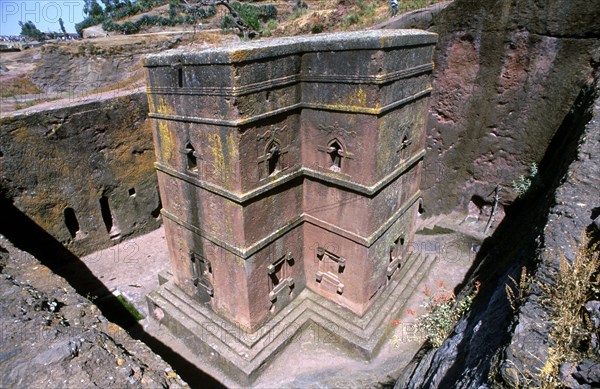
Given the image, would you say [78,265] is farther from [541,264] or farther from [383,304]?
[541,264]

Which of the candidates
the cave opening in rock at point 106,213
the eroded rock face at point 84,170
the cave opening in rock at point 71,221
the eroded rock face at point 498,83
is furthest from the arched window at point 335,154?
the cave opening in rock at point 71,221

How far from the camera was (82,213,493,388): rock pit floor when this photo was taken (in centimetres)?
700

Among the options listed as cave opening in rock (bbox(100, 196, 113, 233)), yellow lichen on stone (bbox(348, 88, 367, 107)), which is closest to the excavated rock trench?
cave opening in rock (bbox(100, 196, 113, 233))

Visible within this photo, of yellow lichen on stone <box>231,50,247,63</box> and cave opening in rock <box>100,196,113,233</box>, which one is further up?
yellow lichen on stone <box>231,50,247,63</box>

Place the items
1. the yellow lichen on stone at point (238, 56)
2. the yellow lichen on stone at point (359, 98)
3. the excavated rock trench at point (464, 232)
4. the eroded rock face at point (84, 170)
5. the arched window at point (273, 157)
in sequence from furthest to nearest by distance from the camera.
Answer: the eroded rock face at point (84, 170), the arched window at point (273, 157), the yellow lichen on stone at point (359, 98), the yellow lichen on stone at point (238, 56), the excavated rock trench at point (464, 232)

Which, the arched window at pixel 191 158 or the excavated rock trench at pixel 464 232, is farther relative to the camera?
the arched window at pixel 191 158

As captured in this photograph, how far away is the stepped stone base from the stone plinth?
58mm

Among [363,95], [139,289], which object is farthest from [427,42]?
[139,289]

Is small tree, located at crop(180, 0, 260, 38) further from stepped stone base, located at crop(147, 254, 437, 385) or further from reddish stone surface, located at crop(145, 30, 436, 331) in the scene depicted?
stepped stone base, located at crop(147, 254, 437, 385)

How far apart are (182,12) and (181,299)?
3174 cm

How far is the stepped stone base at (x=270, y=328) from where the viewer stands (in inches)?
274

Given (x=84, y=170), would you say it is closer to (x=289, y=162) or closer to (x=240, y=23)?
(x=289, y=162)

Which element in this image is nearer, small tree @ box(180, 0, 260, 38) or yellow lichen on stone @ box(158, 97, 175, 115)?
yellow lichen on stone @ box(158, 97, 175, 115)

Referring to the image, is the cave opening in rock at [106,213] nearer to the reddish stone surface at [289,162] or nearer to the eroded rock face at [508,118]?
the reddish stone surface at [289,162]
